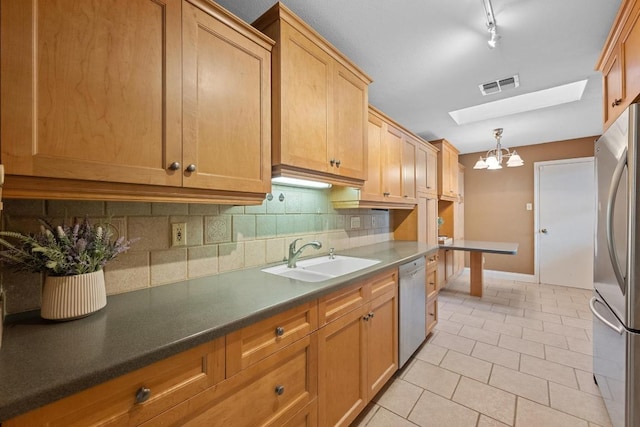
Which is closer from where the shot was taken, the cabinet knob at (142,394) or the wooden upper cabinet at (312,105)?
the cabinet knob at (142,394)

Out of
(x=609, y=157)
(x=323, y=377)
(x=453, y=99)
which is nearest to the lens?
(x=323, y=377)

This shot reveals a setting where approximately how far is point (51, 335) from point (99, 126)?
65cm

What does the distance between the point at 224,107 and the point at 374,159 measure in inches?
59.5

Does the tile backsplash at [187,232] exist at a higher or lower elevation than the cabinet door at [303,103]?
lower

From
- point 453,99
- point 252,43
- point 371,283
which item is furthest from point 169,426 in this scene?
point 453,99

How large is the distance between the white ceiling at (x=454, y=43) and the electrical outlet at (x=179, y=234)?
4.09 feet

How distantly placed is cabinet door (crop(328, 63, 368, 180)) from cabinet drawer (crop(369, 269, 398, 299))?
725 millimetres

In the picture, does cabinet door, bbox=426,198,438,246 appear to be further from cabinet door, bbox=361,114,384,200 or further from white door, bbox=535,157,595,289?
white door, bbox=535,157,595,289

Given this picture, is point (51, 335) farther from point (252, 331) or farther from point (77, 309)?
point (252, 331)

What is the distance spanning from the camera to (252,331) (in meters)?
0.96

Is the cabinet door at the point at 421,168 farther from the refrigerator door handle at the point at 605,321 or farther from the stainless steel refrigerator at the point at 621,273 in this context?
the refrigerator door handle at the point at 605,321

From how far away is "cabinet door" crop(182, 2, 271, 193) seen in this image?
1.07m

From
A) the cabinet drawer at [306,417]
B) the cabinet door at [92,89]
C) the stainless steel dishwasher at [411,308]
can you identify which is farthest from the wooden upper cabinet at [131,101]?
the stainless steel dishwasher at [411,308]

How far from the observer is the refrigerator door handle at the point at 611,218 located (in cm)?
127
